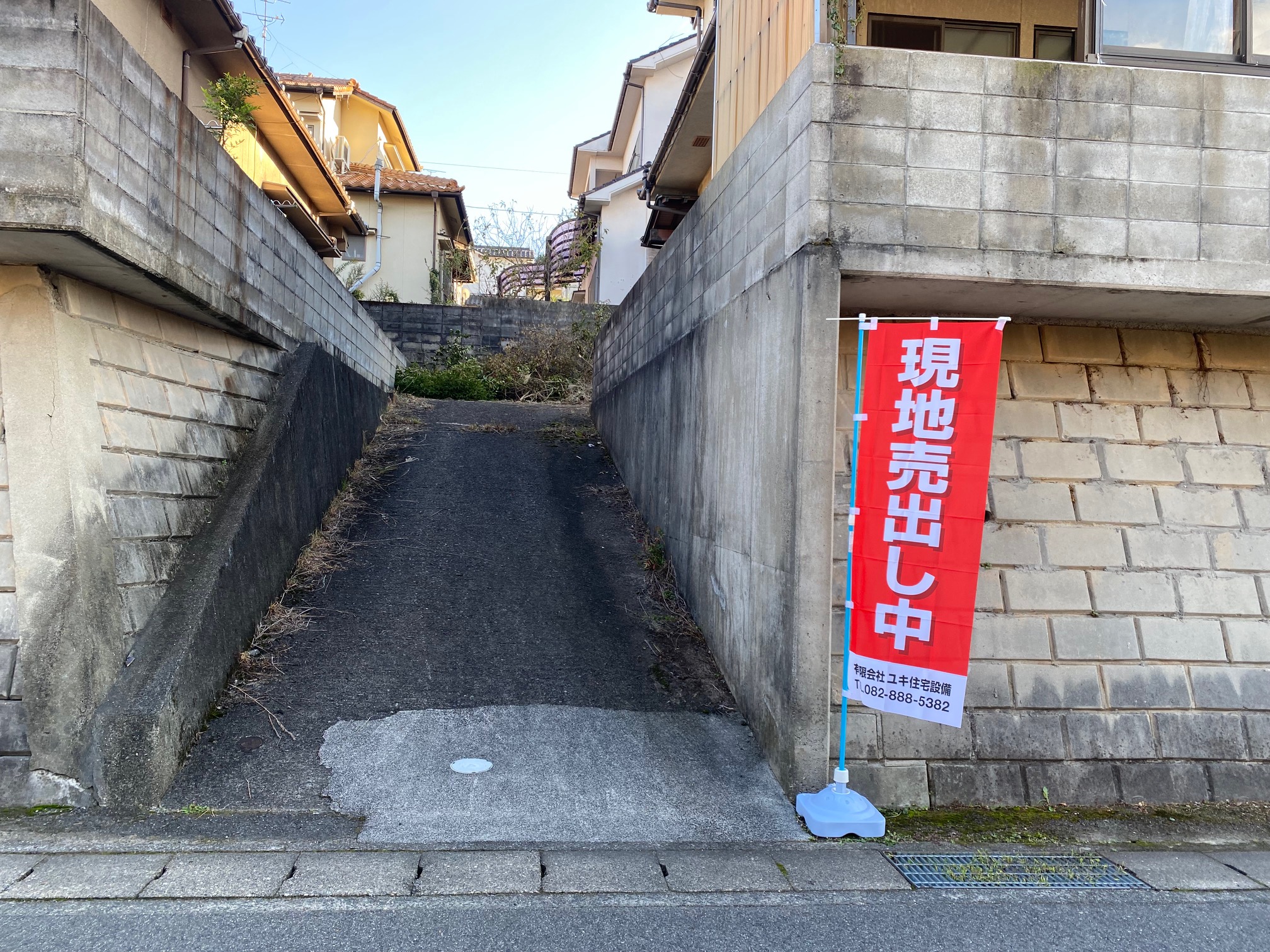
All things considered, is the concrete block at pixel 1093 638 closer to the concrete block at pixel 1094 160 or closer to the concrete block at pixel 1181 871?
the concrete block at pixel 1181 871

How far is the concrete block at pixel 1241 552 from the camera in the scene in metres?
4.75

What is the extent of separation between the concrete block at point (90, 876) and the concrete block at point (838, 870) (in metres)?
2.78

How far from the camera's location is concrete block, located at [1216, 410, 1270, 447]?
16.1ft

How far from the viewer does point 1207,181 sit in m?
4.25

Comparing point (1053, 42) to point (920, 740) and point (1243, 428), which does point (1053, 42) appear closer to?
point (1243, 428)

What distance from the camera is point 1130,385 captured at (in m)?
4.87

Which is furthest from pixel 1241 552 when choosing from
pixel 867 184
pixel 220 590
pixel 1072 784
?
pixel 220 590

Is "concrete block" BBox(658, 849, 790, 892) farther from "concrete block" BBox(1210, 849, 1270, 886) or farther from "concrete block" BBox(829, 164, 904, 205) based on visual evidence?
"concrete block" BBox(829, 164, 904, 205)

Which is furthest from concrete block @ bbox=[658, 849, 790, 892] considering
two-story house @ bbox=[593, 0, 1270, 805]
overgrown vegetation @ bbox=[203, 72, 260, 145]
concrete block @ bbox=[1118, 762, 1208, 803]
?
overgrown vegetation @ bbox=[203, 72, 260, 145]

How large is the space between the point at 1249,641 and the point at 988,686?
1700mm

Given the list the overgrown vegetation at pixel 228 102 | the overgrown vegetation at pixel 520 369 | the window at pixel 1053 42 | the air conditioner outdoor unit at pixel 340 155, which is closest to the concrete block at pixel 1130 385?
the window at pixel 1053 42

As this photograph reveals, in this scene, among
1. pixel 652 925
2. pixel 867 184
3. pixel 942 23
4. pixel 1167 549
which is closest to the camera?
pixel 652 925

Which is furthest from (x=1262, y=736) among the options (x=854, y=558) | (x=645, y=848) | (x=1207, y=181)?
(x=645, y=848)

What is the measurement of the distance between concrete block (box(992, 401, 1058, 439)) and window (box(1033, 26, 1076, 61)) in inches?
117
